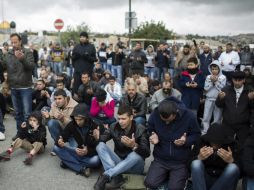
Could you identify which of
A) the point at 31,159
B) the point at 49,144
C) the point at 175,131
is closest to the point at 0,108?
the point at 49,144

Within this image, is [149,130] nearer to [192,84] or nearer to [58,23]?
[192,84]

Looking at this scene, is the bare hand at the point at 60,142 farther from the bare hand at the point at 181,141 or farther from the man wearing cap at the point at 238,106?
the man wearing cap at the point at 238,106

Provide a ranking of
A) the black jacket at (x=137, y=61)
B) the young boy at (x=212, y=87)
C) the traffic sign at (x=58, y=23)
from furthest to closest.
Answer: the traffic sign at (x=58, y=23) → the black jacket at (x=137, y=61) → the young boy at (x=212, y=87)

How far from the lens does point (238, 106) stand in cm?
542

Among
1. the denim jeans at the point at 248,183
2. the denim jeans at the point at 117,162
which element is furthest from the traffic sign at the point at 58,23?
the denim jeans at the point at 248,183

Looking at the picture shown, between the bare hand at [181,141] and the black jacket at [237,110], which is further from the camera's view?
the black jacket at [237,110]

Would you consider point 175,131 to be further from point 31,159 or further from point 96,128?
point 31,159

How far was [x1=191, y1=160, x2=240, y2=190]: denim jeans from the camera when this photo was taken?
3998 mm

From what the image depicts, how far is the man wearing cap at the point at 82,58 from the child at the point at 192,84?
2417 mm

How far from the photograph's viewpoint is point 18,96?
6676 millimetres

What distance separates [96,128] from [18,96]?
7.55 feet

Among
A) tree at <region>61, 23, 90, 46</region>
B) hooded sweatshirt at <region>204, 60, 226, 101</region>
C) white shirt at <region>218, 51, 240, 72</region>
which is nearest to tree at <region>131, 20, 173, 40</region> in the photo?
tree at <region>61, 23, 90, 46</region>

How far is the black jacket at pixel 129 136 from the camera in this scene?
4.75 metres

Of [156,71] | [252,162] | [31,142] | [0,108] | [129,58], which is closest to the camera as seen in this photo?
[252,162]
